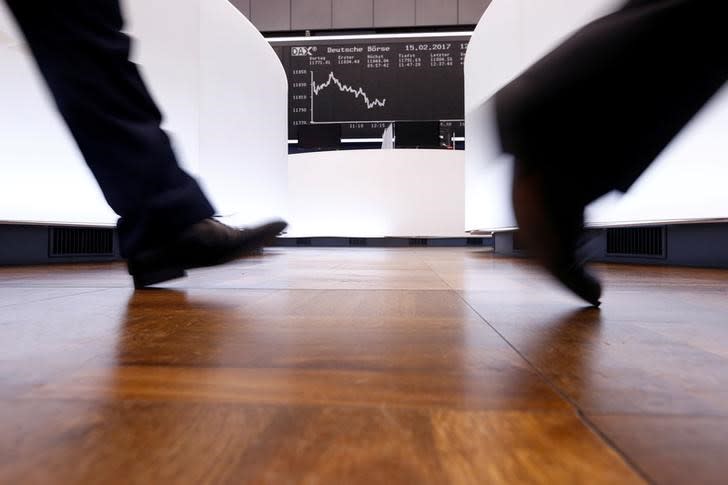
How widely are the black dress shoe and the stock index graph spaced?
4.66 meters

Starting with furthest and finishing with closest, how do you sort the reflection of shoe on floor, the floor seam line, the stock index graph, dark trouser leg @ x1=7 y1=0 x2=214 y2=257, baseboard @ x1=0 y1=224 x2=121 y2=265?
the stock index graph → baseboard @ x1=0 y1=224 x2=121 y2=265 → dark trouser leg @ x1=7 y1=0 x2=214 y2=257 → the reflection of shoe on floor → the floor seam line

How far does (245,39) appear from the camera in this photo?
88.5 inches

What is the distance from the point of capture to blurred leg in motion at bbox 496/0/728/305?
1.43 feet

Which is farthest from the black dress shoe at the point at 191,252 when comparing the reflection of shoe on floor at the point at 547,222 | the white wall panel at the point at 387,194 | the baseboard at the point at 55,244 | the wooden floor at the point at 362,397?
the white wall panel at the point at 387,194

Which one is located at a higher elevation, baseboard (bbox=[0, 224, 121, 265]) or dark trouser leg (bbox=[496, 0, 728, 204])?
dark trouser leg (bbox=[496, 0, 728, 204])

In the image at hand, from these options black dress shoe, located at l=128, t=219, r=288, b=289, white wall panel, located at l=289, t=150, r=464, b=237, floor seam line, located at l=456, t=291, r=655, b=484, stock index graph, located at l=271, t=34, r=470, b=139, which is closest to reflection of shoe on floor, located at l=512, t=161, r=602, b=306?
Answer: floor seam line, located at l=456, t=291, r=655, b=484

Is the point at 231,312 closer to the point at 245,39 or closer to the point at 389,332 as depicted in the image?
the point at 389,332

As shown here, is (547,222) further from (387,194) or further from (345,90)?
(345,90)

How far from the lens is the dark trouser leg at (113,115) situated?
64cm

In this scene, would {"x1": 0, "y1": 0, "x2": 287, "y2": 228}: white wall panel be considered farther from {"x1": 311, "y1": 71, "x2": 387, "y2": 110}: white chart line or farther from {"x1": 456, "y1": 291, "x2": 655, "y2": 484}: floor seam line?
{"x1": 311, "y1": 71, "x2": 387, "y2": 110}: white chart line

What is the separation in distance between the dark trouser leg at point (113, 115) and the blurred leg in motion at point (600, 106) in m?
0.50

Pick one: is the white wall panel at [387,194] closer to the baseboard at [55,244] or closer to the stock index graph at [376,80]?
the stock index graph at [376,80]

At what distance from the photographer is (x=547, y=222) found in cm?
55

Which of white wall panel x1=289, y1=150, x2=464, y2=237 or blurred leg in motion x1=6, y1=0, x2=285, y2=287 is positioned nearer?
blurred leg in motion x1=6, y1=0, x2=285, y2=287
